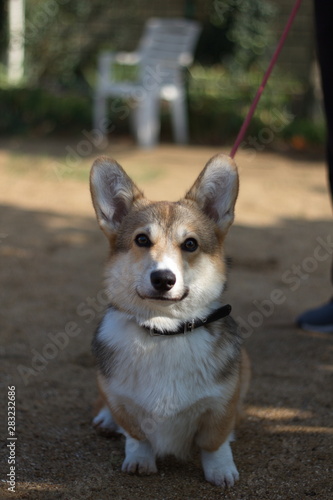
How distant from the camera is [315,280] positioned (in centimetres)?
518

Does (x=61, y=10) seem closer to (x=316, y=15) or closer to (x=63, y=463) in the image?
(x=316, y=15)

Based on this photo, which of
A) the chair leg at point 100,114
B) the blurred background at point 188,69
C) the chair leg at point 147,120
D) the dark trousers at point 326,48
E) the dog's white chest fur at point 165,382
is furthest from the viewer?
the blurred background at point 188,69

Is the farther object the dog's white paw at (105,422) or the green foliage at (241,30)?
the green foliage at (241,30)

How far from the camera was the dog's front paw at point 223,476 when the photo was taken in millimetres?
2547

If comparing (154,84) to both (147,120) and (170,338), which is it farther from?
(170,338)

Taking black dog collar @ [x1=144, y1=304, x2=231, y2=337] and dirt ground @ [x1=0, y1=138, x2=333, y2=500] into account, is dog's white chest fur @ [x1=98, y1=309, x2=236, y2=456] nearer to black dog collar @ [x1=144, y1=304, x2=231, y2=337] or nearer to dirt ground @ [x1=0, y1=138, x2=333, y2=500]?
black dog collar @ [x1=144, y1=304, x2=231, y2=337]

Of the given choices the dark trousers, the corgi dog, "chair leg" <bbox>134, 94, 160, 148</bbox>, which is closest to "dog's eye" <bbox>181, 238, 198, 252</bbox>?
the corgi dog

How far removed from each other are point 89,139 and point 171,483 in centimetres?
833

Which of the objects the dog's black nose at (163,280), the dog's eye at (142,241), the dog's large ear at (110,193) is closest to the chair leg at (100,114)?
the dog's large ear at (110,193)

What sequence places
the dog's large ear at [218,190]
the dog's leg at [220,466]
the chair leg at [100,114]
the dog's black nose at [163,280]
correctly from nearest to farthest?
the dog's black nose at [163,280]
the dog's leg at [220,466]
the dog's large ear at [218,190]
the chair leg at [100,114]

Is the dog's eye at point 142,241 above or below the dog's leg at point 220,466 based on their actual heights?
above

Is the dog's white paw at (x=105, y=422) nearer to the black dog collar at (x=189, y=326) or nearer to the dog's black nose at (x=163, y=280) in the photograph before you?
the black dog collar at (x=189, y=326)

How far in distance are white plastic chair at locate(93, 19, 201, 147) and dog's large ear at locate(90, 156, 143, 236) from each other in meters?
7.15

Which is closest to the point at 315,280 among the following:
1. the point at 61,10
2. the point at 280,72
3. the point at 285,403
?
the point at 285,403
